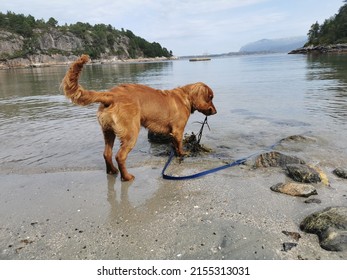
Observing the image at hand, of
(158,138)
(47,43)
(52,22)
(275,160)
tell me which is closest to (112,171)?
(158,138)

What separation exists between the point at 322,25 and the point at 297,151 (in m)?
147

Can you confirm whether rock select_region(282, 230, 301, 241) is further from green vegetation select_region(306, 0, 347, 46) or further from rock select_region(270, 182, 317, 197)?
green vegetation select_region(306, 0, 347, 46)

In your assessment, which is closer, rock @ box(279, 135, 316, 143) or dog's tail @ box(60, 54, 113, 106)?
dog's tail @ box(60, 54, 113, 106)

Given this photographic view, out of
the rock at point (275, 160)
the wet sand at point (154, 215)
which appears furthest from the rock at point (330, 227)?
the rock at point (275, 160)

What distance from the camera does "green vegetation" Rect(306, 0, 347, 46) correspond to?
110 meters

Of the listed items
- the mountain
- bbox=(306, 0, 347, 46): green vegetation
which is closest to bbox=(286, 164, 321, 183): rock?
bbox=(306, 0, 347, 46): green vegetation

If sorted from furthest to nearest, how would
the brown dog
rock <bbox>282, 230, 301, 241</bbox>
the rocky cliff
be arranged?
the rocky cliff → the brown dog → rock <bbox>282, 230, 301, 241</bbox>

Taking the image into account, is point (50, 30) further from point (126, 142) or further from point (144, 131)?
point (126, 142)

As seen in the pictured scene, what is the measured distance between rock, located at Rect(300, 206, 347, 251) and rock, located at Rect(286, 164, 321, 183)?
1.40 m

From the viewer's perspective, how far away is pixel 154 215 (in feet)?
14.6

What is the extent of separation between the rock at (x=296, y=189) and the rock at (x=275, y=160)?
1173 millimetres

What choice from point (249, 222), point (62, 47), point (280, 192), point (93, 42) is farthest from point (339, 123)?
point (93, 42)

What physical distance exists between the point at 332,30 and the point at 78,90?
133290 millimetres

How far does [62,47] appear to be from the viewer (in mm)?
167250
